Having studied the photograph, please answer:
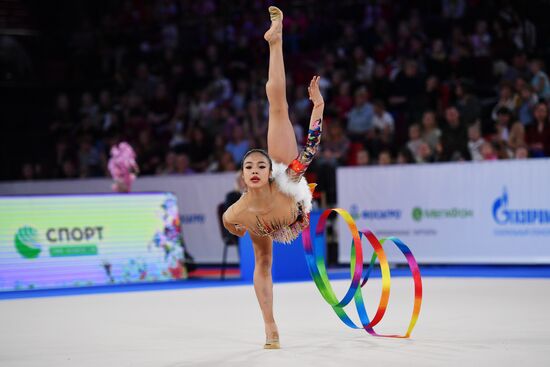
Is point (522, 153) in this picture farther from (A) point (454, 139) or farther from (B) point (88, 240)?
(B) point (88, 240)

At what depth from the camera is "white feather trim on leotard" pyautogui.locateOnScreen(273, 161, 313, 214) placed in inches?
219

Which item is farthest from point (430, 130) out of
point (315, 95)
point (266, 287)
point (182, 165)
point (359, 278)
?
point (266, 287)

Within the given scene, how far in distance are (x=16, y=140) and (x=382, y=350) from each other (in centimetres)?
1330

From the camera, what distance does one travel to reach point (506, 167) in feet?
36.4

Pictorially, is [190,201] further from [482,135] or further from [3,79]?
[3,79]

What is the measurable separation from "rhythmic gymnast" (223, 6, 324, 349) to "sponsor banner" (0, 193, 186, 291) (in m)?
5.17

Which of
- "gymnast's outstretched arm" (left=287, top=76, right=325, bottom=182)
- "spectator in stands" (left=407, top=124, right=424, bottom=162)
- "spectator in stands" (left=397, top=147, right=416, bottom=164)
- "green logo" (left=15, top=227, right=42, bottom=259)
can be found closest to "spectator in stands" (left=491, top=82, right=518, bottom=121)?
A: "spectator in stands" (left=407, top=124, right=424, bottom=162)

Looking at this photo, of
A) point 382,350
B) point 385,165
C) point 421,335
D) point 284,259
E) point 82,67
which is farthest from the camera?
point 82,67

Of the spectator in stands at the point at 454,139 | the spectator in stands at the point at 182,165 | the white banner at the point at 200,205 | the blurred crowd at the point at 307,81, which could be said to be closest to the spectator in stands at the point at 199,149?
the blurred crowd at the point at 307,81

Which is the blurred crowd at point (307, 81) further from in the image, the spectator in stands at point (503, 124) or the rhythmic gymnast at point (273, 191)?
the rhythmic gymnast at point (273, 191)

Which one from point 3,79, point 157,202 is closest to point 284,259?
point 157,202

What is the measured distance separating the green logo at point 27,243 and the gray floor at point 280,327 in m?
1.06

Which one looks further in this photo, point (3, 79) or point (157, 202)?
point (3, 79)

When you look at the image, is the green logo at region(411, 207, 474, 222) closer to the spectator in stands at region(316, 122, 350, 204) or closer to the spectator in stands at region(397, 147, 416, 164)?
the spectator in stands at region(397, 147, 416, 164)
